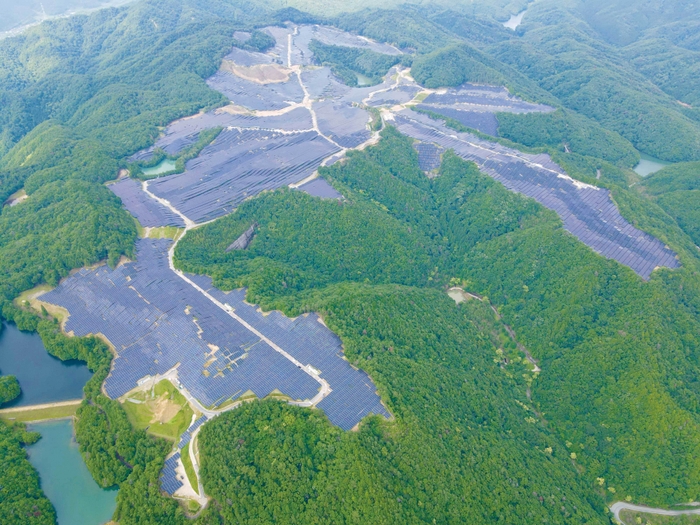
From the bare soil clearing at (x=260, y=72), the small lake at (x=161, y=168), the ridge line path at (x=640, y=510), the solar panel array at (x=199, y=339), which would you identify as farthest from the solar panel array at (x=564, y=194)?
the small lake at (x=161, y=168)

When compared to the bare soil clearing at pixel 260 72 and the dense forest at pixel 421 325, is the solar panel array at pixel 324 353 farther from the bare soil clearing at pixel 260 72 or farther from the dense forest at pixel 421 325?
the bare soil clearing at pixel 260 72

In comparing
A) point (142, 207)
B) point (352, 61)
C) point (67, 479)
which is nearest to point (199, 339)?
point (67, 479)

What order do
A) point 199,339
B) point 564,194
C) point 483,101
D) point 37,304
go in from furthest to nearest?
point 483,101 < point 564,194 < point 37,304 < point 199,339

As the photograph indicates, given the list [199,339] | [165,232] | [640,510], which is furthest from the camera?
[165,232]

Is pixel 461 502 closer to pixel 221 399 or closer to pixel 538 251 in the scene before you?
pixel 221 399

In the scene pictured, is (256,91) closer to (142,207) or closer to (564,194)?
(142,207)

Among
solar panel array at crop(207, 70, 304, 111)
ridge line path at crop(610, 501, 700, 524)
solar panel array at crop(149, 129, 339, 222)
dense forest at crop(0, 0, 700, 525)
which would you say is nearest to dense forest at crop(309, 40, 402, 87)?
solar panel array at crop(207, 70, 304, 111)
